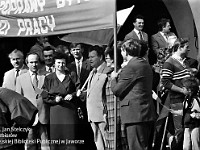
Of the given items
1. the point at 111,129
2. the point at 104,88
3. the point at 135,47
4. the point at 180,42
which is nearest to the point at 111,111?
the point at 111,129

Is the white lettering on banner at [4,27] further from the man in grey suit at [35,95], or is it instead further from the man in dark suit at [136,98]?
the man in dark suit at [136,98]

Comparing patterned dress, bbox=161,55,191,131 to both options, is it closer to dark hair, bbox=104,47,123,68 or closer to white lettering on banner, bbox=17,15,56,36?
dark hair, bbox=104,47,123,68

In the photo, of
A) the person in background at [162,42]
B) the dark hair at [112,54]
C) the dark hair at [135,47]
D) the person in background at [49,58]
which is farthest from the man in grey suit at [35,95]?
the person in background at [162,42]

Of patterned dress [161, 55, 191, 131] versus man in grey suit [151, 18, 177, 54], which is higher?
man in grey suit [151, 18, 177, 54]

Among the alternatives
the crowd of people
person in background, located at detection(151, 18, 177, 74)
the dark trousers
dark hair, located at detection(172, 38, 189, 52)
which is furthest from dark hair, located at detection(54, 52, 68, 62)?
dark hair, located at detection(172, 38, 189, 52)

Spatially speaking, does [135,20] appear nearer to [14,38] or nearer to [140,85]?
[140,85]

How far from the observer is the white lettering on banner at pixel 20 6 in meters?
9.23

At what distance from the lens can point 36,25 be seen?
363 inches

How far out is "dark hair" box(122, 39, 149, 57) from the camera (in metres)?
8.72

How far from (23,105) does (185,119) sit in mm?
2342

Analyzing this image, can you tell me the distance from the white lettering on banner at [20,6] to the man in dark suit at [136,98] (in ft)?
4.91

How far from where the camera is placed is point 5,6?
9.37 metres

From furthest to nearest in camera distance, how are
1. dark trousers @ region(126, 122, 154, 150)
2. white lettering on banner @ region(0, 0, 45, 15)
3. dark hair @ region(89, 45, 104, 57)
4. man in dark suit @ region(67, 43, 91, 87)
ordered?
1. white lettering on banner @ region(0, 0, 45, 15)
2. man in dark suit @ region(67, 43, 91, 87)
3. dark hair @ region(89, 45, 104, 57)
4. dark trousers @ region(126, 122, 154, 150)

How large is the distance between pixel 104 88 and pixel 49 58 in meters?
0.92
